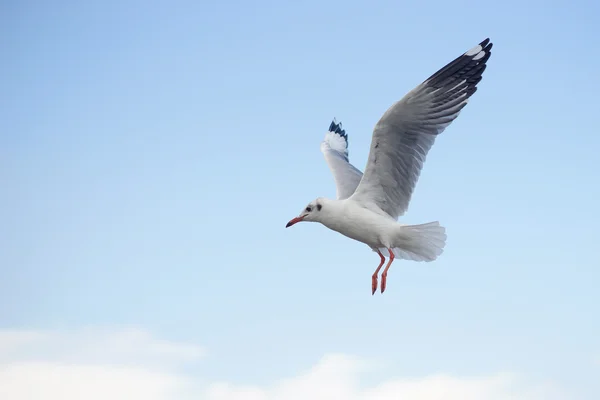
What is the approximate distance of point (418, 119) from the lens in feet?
23.9

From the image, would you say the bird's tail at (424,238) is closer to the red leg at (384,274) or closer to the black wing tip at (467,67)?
the red leg at (384,274)

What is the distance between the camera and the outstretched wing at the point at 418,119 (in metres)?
7.21

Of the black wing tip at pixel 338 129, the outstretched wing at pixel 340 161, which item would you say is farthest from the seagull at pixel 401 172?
the black wing tip at pixel 338 129

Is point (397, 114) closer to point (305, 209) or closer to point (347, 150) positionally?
point (305, 209)

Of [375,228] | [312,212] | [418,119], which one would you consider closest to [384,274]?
[375,228]

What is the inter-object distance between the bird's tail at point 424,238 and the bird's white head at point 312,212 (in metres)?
0.79

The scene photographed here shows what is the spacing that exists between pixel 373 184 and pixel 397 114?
782mm

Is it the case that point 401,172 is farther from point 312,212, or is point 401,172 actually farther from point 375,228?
point 312,212

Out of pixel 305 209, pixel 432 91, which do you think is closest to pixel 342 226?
pixel 305 209

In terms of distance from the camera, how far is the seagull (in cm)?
725

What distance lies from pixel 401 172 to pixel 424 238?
0.69 metres

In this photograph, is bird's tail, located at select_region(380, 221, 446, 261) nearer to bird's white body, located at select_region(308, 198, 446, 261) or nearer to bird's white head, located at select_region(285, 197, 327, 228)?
bird's white body, located at select_region(308, 198, 446, 261)

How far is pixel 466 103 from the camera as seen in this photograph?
7383mm

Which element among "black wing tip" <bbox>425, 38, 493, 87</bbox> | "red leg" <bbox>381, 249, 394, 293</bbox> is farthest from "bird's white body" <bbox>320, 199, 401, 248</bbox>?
"black wing tip" <bbox>425, 38, 493, 87</bbox>
